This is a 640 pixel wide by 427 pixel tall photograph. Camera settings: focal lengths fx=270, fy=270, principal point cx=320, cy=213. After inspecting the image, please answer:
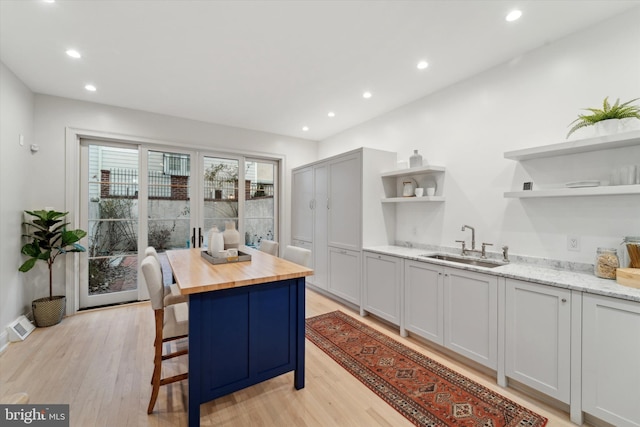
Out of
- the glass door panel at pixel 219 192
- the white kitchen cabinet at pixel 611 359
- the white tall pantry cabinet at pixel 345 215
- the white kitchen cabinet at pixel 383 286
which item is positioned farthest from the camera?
the glass door panel at pixel 219 192

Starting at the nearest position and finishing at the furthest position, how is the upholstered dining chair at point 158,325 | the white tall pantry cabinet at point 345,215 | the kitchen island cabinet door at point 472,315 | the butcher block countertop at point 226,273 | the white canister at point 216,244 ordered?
the butcher block countertop at point 226,273, the upholstered dining chair at point 158,325, the kitchen island cabinet door at point 472,315, the white canister at point 216,244, the white tall pantry cabinet at point 345,215

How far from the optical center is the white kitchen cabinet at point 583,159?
1.80 m

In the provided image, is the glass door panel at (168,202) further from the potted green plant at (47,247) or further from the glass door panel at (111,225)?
the potted green plant at (47,247)

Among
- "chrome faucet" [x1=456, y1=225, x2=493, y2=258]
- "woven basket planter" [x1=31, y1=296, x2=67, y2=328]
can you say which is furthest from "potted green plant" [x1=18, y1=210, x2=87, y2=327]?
"chrome faucet" [x1=456, y1=225, x2=493, y2=258]

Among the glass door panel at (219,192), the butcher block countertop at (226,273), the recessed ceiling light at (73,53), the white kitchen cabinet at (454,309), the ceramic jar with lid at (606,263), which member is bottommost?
the white kitchen cabinet at (454,309)

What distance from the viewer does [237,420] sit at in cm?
175

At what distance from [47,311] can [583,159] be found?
556 centimetres

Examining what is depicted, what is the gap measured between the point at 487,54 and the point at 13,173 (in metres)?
4.94

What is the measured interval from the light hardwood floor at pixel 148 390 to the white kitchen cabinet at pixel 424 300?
19 centimetres

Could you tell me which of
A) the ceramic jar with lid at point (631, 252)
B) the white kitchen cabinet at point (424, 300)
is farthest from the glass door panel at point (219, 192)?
the ceramic jar with lid at point (631, 252)

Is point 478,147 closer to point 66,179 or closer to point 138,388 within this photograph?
point 138,388

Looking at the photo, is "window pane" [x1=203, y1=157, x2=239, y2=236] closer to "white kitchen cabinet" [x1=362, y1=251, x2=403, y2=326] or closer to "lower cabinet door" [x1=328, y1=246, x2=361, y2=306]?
"lower cabinet door" [x1=328, y1=246, x2=361, y2=306]

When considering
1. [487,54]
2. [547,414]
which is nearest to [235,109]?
[487,54]

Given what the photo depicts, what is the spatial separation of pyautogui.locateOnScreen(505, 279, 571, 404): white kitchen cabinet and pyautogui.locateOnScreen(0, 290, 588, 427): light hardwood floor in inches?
7.6
